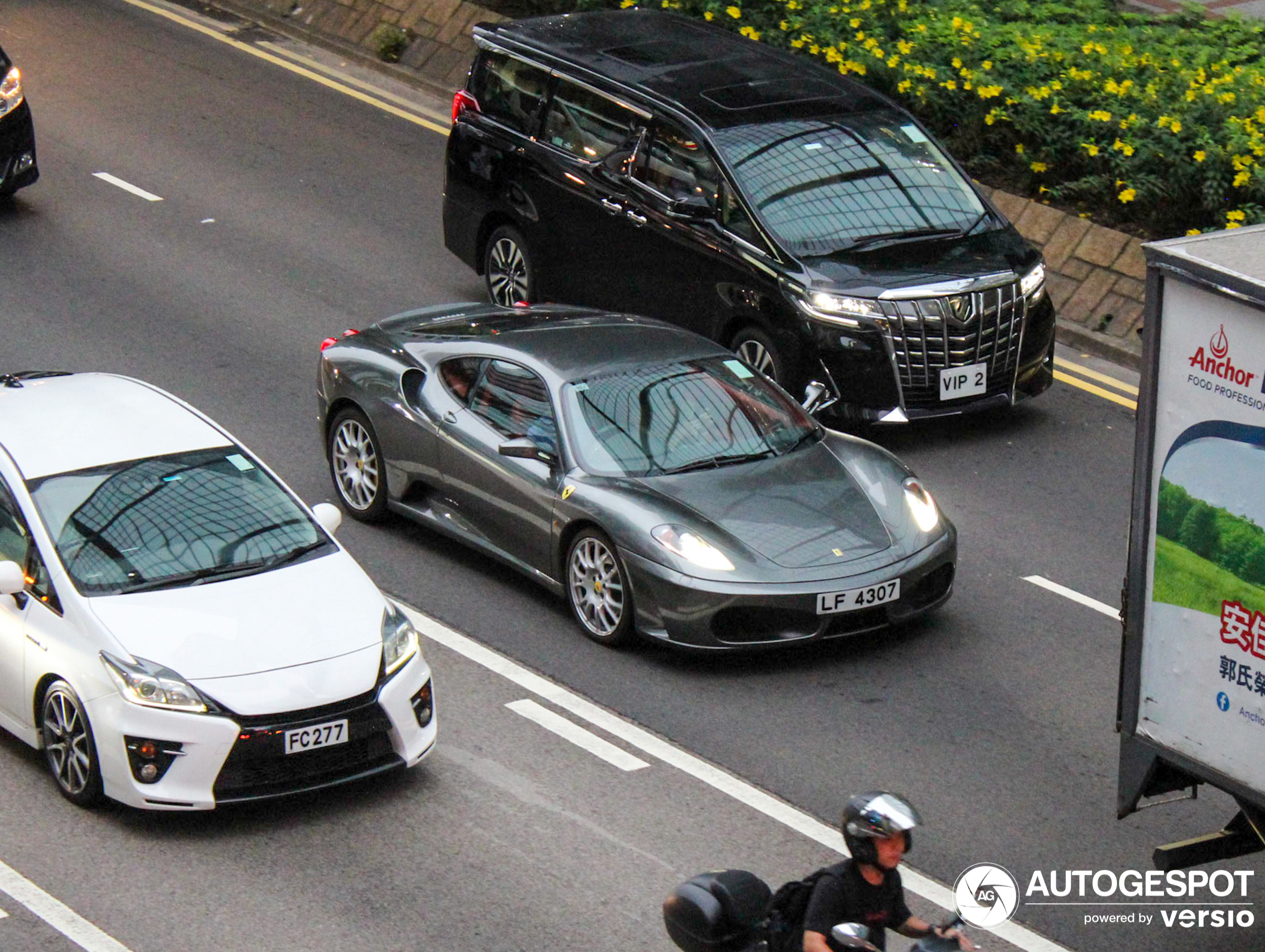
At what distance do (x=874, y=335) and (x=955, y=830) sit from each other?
189 inches

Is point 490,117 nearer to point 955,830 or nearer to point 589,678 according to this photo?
point 589,678

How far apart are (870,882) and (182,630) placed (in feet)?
12.0

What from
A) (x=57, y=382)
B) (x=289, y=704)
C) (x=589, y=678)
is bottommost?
(x=589, y=678)

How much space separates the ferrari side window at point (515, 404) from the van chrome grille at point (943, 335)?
2818 mm

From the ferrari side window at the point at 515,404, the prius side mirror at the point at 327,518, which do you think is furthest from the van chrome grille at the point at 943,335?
the prius side mirror at the point at 327,518

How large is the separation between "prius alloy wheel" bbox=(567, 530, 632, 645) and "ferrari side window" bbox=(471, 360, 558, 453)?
2.16 feet

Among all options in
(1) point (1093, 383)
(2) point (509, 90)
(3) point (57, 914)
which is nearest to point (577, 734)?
(3) point (57, 914)

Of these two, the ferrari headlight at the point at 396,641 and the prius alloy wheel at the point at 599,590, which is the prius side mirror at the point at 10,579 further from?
the prius alloy wheel at the point at 599,590

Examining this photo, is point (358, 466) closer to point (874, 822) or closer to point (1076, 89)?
point (874, 822)

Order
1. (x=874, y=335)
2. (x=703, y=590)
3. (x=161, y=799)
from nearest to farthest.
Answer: (x=161, y=799) < (x=703, y=590) < (x=874, y=335)

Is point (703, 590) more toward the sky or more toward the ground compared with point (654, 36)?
more toward the ground

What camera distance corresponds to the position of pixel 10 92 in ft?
53.9

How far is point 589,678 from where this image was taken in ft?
32.1

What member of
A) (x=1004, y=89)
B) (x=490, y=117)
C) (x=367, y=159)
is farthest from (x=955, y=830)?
(x=367, y=159)
